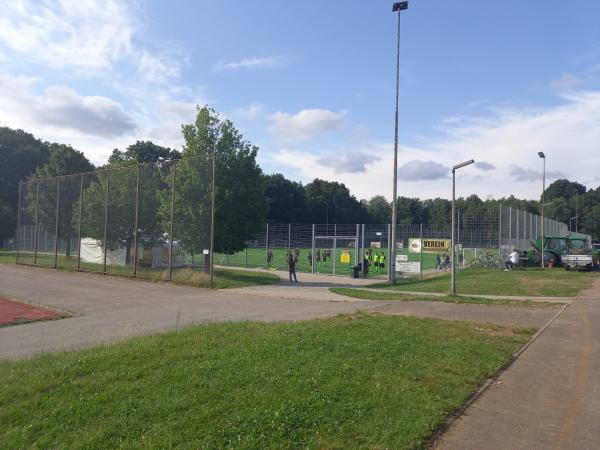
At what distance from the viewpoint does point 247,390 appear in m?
5.54

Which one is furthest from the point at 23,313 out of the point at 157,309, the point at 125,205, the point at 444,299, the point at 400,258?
the point at 400,258

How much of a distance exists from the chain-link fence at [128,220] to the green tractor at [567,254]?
20621mm

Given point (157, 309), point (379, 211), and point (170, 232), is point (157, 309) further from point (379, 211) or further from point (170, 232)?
point (379, 211)

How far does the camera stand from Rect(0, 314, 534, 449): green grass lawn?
4496 mm

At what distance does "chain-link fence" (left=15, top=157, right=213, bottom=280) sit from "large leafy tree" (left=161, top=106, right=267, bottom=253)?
52mm

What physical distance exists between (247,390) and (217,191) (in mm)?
19047

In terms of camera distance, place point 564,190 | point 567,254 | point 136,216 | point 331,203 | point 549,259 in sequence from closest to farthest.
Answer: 1. point 136,216
2. point 567,254
3. point 549,259
4. point 331,203
5. point 564,190

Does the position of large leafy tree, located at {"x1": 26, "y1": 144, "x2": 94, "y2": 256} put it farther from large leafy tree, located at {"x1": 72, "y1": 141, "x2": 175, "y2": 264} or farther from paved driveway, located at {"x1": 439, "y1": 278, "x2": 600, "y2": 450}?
paved driveway, located at {"x1": 439, "y1": 278, "x2": 600, "y2": 450}

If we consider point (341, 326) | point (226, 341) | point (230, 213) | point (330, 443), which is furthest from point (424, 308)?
point (230, 213)

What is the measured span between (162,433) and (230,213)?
65.9 feet

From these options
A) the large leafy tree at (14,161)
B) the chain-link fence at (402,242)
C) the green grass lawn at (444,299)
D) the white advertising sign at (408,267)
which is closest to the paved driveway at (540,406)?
the green grass lawn at (444,299)

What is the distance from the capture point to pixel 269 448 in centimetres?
418

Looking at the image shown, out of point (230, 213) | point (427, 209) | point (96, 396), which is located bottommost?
point (96, 396)

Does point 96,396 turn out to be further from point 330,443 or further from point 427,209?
point 427,209
